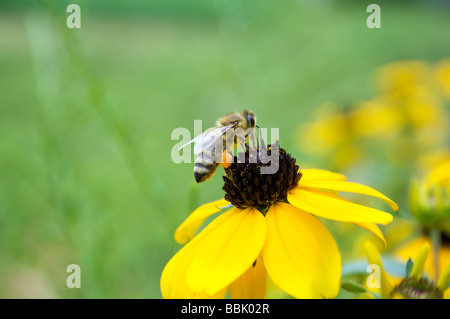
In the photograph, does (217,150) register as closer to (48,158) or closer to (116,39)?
(48,158)

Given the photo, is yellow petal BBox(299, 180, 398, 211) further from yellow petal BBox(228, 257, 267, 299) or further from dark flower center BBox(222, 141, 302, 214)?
yellow petal BBox(228, 257, 267, 299)

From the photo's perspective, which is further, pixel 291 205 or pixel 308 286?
pixel 291 205

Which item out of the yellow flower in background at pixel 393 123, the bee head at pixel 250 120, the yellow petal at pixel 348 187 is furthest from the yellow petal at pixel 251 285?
the yellow flower in background at pixel 393 123

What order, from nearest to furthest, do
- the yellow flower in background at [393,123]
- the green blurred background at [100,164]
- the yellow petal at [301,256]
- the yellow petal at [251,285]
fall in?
the yellow petal at [301,256] → the yellow petal at [251,285] → the green blurred background at [100,164] → the yellow flower in background at [393,123]

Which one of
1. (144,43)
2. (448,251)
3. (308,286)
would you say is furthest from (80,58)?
(144,43)

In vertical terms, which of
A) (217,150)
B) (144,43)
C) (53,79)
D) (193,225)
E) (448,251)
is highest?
(144,43)

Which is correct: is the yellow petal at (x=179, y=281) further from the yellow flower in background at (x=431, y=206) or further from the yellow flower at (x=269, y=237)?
the yellow flower in background at (x=431, y=206)
